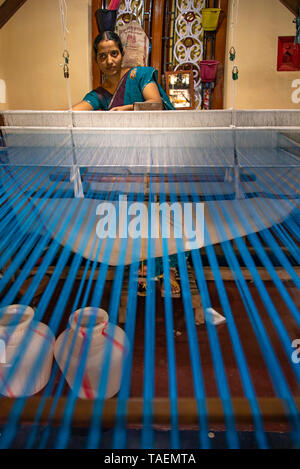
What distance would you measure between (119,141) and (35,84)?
2.94m

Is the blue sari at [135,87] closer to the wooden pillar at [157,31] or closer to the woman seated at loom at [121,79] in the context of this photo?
the woman seated at loom at [121,79]

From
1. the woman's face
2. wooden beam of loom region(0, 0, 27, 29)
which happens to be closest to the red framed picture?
the woman's face

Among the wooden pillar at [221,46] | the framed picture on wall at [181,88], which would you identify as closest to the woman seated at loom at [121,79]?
the framed picture on wall at [181,88]

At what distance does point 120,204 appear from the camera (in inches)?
34.2

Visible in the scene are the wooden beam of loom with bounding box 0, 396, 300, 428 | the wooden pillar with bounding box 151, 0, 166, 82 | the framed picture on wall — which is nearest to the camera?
the wooden beam of loom with bounding box 0, 396, 300, 428

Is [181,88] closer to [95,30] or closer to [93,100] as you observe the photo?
[95,30]

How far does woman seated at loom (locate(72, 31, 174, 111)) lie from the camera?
243 cm

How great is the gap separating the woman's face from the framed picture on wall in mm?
1288

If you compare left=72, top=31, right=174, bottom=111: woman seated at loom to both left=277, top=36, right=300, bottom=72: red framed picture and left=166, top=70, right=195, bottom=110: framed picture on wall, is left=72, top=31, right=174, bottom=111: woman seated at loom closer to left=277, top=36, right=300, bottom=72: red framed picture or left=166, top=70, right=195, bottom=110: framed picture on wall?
left=166, top=70, right=195, bottom=110: framed picture on wall

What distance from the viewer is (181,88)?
3.76 metres

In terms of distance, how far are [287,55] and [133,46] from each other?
1.87 metres

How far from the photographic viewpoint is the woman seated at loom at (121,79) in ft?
7.98

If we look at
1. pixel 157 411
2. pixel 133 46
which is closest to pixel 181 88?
pixel 133 46
